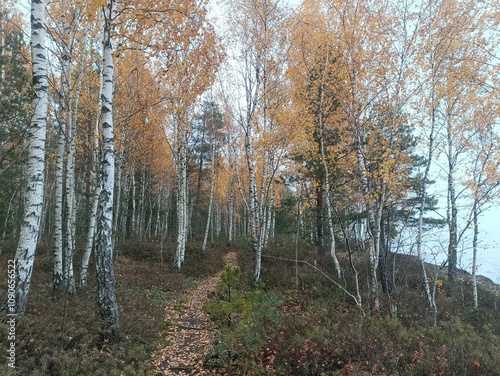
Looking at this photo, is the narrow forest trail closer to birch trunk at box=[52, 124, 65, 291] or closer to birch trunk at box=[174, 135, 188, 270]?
birch trunk at box=[52, 124, 65, 291]

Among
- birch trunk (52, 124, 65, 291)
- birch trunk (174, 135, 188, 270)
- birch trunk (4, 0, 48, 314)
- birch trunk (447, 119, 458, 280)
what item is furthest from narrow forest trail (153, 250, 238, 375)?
birch trunk (447, 119, 458, 280)

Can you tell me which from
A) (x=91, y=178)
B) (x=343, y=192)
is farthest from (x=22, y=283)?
(x=343, y=192)

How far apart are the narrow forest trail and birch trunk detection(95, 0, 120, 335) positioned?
45.6 inches

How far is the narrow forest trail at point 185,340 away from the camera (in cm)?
511

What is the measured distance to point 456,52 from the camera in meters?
8.52

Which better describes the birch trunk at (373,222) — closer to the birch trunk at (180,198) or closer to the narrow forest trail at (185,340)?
the narrow forest trail at (185,340)

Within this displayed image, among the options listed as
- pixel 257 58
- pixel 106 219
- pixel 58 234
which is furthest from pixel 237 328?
pixel 257 58

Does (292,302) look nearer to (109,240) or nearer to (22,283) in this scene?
(109,240)

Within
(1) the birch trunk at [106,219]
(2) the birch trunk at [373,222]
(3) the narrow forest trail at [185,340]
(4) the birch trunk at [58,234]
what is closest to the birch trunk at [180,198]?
(3) the narrow forest trail at [185,340]

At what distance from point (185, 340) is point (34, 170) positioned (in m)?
4.65

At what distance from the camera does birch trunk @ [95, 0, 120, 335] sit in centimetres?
532

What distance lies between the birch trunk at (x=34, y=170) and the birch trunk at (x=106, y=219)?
97 centimetres

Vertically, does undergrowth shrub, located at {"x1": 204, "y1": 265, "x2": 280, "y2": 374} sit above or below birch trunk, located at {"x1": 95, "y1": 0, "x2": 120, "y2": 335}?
below

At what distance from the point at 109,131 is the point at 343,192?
855cm
